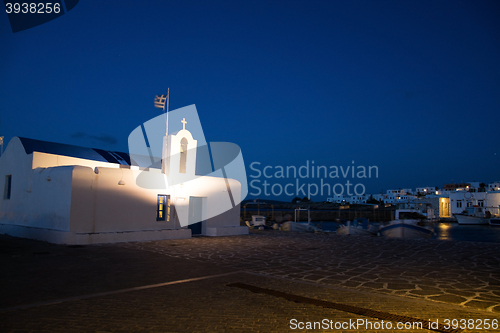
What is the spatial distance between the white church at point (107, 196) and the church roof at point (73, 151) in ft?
0.14

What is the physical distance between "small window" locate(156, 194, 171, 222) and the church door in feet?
5.77

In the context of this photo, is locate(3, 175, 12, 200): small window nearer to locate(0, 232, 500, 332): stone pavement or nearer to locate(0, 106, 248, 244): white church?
locate(0, 106, 248, 244): white church

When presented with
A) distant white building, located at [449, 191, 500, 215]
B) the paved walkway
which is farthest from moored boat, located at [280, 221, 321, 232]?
distant white building, located at [449, 191, 500, 215]

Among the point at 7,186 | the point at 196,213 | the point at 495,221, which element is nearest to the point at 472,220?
the point at 495,221

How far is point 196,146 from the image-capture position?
17.5m

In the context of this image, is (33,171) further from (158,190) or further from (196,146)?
(196,146)

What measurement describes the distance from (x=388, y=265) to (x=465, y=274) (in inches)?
76.2

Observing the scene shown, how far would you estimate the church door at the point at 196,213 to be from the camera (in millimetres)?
17797

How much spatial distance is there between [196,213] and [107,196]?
17.3 feet

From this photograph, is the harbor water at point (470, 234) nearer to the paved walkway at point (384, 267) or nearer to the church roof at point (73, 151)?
the paved walkway at point (384, 267)

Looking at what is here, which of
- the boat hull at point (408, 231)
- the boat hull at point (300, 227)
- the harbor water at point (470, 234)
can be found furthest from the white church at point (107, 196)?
the harbor water at point (470, 234)

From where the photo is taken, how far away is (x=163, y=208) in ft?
53.5

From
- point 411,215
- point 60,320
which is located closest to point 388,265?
Answer: point 60,320

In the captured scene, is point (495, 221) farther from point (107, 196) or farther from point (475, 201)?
point (107, 196)
